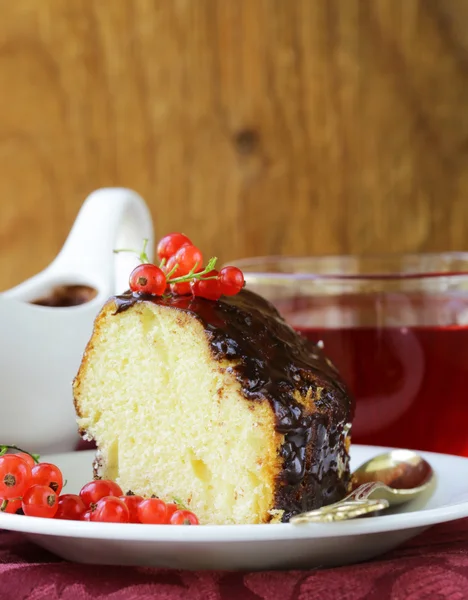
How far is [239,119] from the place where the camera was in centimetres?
301

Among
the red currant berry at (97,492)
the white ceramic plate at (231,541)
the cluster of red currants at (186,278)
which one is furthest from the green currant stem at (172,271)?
the white ceramic plate at (231,541)

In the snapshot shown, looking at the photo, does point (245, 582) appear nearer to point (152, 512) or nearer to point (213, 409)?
point (152, 512)

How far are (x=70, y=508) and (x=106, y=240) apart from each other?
806 millimetres

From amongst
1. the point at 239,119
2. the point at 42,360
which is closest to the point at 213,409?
the point at 42,360

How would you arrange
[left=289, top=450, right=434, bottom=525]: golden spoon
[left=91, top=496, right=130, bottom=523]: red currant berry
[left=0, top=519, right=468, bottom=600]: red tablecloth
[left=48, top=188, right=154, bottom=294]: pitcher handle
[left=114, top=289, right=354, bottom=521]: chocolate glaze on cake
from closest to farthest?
[left=0, top=519, right=468, bottom=600]: red tablecloth
[left=91, top=496, right=130, bottom=523]: red currant berry
[left=114, top=289, right=354, bottom=521]: chocolate glaze on cake
[left=289, top=450, right=434, bottom=525]: golden spoon
[left=48, top=188, right=154, bottom=294]: pitcher handle

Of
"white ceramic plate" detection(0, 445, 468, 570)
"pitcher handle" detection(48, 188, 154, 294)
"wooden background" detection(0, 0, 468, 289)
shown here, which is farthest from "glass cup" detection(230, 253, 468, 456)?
"wooden background" detection(0, 0, 468, 289)

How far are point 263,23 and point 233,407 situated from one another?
2.10 m

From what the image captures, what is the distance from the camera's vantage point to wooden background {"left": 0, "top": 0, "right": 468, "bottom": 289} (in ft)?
9.60

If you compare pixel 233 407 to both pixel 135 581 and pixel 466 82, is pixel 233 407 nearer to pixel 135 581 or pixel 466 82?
pixel 135 581

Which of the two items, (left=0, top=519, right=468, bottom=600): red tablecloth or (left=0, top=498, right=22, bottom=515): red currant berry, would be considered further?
(left=0, top=498, right=22, bottom=515): red currant berry

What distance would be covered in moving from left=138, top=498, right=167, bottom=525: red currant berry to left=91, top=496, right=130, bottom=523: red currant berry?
0.7 inches

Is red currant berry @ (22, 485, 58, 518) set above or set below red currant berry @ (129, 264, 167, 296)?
below

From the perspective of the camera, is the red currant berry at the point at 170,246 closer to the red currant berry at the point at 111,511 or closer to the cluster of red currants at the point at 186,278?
the cluster of red currants at the point at 186,278

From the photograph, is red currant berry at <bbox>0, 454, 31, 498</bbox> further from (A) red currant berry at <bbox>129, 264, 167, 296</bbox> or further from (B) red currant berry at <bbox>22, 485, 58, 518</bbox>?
(A) red currant berry at <bbox>129, 264, 167, 296</bbox>
